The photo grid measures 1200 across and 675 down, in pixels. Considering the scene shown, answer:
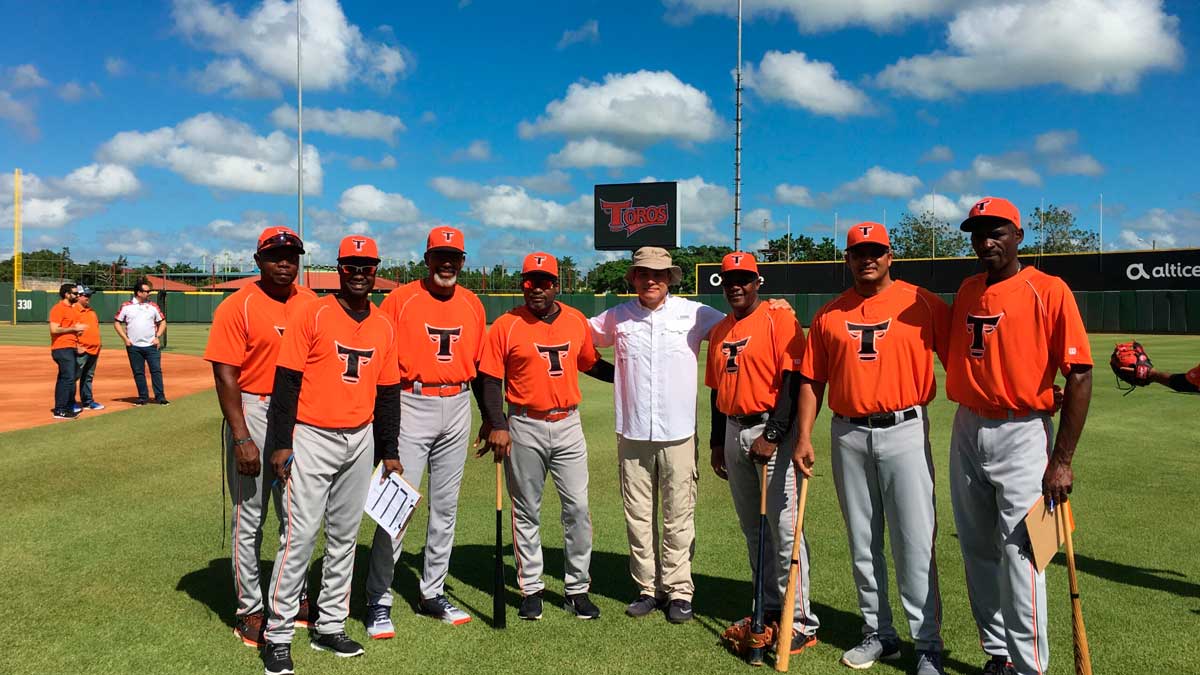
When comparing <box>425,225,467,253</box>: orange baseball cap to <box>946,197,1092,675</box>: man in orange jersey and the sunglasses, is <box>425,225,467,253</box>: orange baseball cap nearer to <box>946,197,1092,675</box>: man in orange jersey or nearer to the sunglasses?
the sunglasses

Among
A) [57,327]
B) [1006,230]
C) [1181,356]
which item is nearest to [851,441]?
[1006,230]

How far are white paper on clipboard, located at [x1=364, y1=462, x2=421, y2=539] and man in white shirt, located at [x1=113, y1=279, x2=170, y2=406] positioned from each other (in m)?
10.9

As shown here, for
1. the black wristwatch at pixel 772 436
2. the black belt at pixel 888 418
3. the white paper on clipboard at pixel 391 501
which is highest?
the black belt at pixel 888 418

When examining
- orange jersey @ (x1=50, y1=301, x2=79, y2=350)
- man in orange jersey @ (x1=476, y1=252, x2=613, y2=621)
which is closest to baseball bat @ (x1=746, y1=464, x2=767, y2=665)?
man in orange jersey @ (x1=476, y1=252, x2=613, y2=621)

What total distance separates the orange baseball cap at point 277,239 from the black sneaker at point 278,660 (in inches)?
83.7

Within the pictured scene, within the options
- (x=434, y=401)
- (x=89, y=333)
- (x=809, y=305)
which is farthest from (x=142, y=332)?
(x=809, y=305)

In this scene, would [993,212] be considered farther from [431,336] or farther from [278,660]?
[278,660]

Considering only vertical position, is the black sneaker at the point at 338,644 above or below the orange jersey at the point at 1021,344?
below

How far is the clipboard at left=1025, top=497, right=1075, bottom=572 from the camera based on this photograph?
11.9 feet

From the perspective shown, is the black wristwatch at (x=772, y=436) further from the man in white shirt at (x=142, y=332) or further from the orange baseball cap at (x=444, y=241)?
the man in white shirt at (x=142, y=332)

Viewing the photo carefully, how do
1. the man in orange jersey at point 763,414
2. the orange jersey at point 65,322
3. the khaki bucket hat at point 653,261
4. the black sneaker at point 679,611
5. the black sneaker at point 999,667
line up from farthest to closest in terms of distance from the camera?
the orange jersey at point 65,322 < the khaki bucket hat at point 653,261 < the black sneaker at point 679,611 < the man in orange jersey at point 763,414 < the black sneaker at point 999,667

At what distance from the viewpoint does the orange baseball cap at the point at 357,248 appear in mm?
4398

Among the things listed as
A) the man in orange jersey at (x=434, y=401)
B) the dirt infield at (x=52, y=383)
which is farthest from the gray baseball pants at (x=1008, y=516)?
the dirt infield at (x=52, y=383)

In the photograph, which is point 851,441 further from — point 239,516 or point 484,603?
point 239,516
